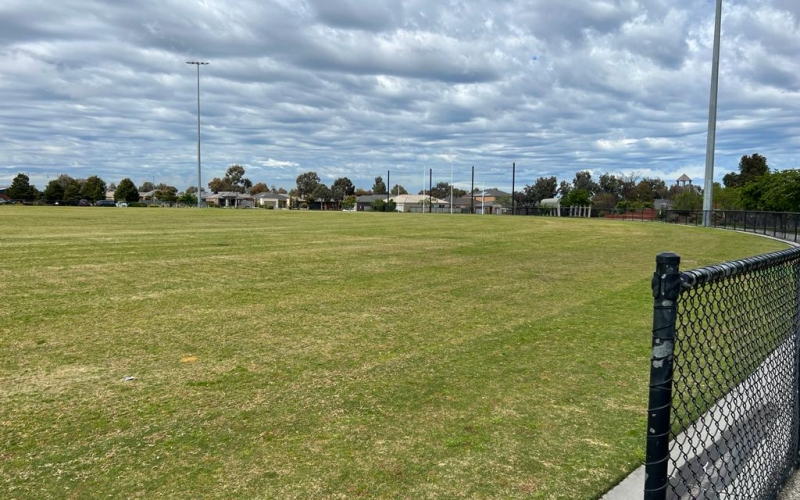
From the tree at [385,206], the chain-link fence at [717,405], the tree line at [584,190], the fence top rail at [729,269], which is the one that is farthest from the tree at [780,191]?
the tree at [385,206]

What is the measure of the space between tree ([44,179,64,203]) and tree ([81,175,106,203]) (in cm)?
697

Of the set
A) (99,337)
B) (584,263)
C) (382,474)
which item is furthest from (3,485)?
(584,263)

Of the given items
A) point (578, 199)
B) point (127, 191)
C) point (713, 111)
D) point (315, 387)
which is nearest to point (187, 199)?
point (127, 191)

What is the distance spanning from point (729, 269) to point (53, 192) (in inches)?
4920

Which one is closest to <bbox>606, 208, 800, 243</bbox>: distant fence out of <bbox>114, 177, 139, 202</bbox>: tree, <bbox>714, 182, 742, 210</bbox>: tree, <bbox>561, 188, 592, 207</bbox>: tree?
<bbox>714, 182, 742, 210</bbox>: tree

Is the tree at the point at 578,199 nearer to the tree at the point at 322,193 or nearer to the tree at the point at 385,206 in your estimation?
the tree at the point at 385,206

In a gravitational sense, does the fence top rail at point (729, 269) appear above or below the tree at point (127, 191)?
below

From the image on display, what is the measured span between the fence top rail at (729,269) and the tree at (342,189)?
16454 cm

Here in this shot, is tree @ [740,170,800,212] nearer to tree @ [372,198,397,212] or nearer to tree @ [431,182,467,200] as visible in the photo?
tree @ [372,198,397,212]

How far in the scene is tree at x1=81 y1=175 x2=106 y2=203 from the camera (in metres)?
115

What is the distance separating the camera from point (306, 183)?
6742 inches

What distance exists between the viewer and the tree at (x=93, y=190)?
115 m

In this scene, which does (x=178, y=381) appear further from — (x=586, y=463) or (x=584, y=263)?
(x=584, y=263)

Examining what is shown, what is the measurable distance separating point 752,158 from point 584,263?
109106 millimetres
